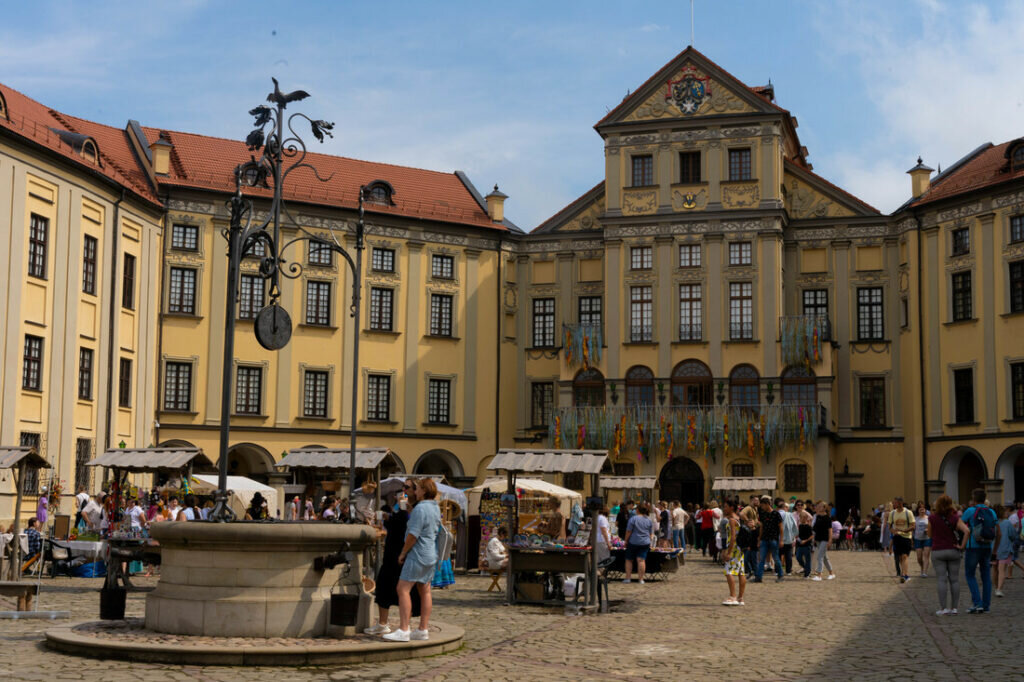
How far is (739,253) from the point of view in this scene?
46750mm

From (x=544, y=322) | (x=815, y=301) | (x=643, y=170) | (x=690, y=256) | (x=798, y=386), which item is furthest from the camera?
(x=544, y=322)

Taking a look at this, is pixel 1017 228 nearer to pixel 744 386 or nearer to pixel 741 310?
pixel 741 310

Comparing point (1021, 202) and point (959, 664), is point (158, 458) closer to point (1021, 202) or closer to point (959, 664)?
point (959, 664)

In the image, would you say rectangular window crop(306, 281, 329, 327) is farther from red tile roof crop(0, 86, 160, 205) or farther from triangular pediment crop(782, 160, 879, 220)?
triangular pediment crop(782, 160, 879, 220)

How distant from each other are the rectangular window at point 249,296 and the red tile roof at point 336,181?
315 centimetres

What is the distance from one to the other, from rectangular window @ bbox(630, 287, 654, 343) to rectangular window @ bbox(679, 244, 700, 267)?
163 centimetres

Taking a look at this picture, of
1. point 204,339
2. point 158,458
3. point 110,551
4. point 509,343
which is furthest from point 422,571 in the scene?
point 509,343

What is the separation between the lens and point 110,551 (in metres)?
15.4

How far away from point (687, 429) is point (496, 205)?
1216 centimetres

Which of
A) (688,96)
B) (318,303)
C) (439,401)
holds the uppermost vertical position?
(688,96)

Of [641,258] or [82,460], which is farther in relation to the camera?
[641,258]

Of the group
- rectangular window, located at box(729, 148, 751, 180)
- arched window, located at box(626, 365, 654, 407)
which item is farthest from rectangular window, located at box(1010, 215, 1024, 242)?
arched window, located at box(626, 365, 654, 407)

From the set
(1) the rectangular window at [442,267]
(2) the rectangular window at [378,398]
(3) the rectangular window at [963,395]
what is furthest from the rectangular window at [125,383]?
(3) the rectangular window at [963,395]

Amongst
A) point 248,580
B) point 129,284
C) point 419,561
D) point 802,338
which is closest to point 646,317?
point 802,338
